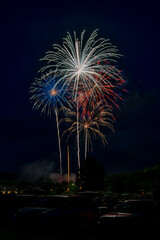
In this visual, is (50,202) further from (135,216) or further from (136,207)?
(135,216)

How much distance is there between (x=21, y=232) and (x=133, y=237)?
4.41 metres

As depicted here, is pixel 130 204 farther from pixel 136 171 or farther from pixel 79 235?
pixel 136 171

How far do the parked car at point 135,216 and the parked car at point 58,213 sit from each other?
2.23 meters

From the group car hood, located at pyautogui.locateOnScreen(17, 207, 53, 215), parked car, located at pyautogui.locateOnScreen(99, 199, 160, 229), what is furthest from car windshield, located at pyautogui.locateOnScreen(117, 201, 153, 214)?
car hood, located at pyautogui.locateOnScreen(17, 207, 53, 215)

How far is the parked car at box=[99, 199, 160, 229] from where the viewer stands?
9062 millimetres

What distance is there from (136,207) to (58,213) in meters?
2.99

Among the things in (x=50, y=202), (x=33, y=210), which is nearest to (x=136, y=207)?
(x=50, y=202)

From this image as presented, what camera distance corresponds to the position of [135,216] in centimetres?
917

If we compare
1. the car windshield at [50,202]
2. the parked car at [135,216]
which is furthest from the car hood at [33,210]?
the parked car at [135,216]

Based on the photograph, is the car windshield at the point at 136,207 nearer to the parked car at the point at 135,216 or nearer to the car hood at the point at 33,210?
the parked car at the point at 135,216

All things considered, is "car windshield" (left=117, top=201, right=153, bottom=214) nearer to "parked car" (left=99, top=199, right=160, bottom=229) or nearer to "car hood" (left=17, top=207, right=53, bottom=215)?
"parked car" (left=99, top=199, right=160, bottom=229)

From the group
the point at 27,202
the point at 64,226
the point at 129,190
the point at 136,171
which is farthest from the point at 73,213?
the point at 136,171

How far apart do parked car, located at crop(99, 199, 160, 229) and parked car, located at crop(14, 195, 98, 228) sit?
2.23 metres

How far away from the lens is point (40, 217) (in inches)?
440
